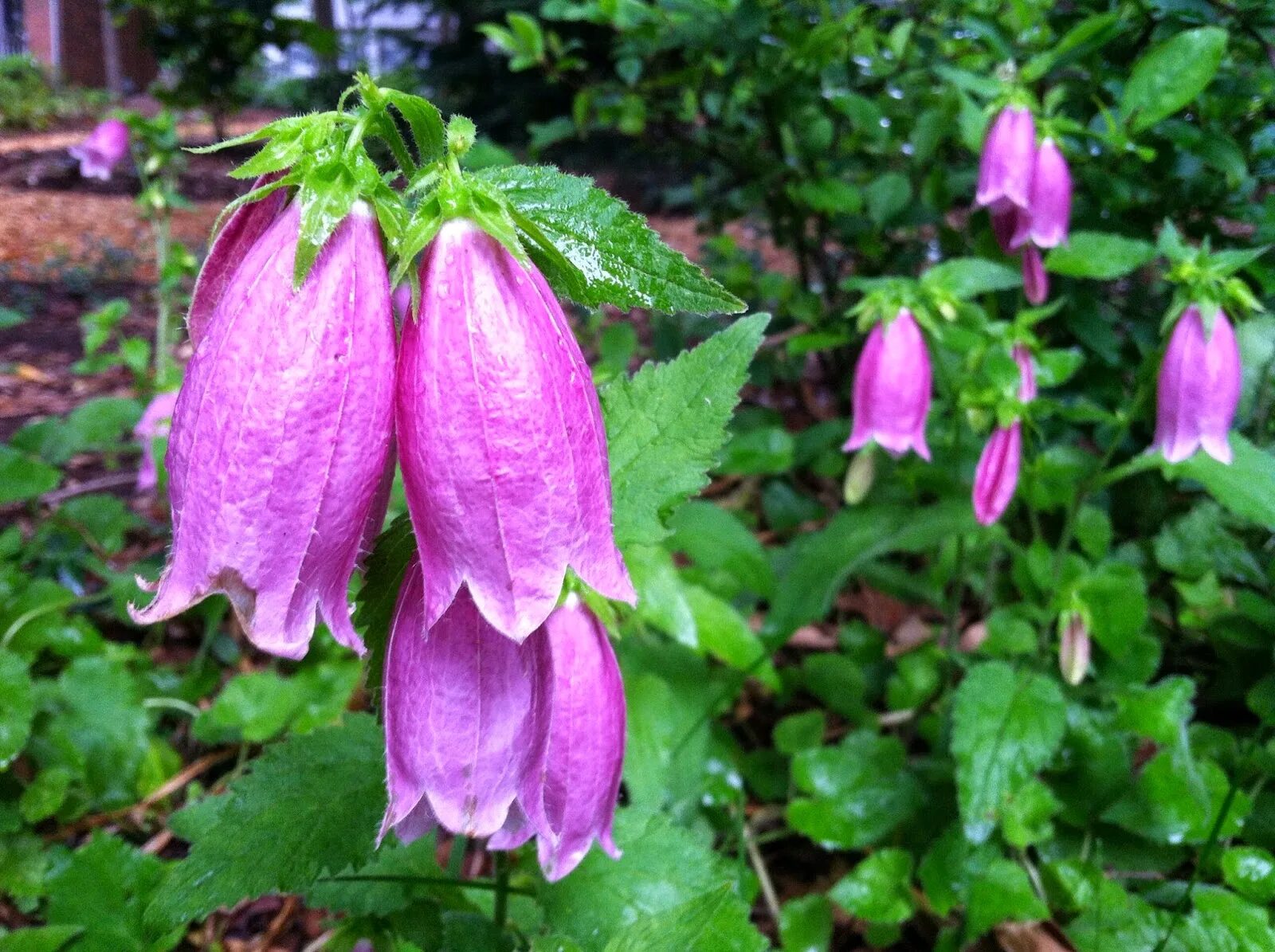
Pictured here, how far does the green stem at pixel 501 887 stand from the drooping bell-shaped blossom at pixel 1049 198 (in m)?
1.42

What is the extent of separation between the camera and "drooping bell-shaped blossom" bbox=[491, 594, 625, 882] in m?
0.73

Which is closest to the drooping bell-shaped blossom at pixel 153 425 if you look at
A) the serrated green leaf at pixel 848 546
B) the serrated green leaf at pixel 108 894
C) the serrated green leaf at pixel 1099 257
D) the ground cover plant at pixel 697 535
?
the ground cover plant at pixel 697 535

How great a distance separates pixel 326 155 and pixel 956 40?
2.26 m

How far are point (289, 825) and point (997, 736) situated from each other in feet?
3.31

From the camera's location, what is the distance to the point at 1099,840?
1407 mm

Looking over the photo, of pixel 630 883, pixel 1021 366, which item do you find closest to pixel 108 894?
pixel 630 883

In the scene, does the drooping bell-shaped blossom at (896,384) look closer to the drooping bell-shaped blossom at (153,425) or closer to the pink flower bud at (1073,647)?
the pink flower bud at (1073,647)

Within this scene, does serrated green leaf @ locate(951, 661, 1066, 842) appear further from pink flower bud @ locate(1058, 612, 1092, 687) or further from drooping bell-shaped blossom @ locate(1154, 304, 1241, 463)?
drooping bell-shaped blossom @ locate(1154, 304, 1241, 463)

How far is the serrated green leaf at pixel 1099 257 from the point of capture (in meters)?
1.60

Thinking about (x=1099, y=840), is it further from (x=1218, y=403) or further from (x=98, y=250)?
(x=98, y=250)

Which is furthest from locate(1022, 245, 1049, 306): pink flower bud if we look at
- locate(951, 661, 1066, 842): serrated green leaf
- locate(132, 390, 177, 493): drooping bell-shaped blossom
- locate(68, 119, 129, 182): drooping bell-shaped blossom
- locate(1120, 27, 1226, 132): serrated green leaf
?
locate(68, 119, 129, 182): drooping bell-shaped blossom

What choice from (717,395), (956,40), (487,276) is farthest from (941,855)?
(956,40)

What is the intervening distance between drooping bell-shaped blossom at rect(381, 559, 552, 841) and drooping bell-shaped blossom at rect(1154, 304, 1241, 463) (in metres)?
1.17

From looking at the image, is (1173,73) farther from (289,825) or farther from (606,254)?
(289,825)
